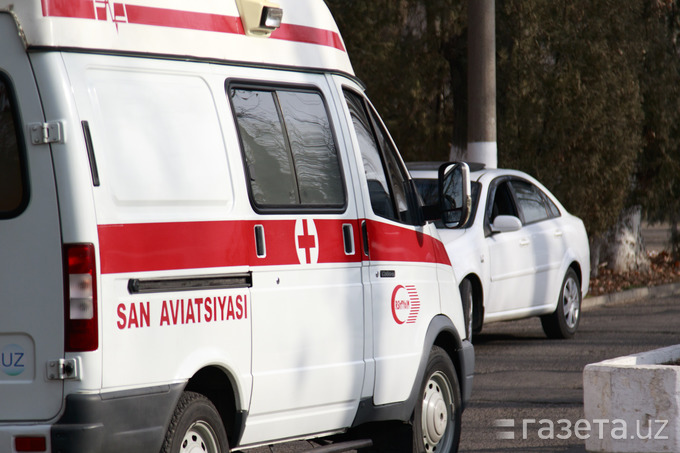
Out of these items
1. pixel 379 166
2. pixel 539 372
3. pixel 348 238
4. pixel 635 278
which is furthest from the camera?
pixel 635 278

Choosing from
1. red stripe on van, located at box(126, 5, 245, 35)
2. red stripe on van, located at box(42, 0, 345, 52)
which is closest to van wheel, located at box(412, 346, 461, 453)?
red stripe on van, located at box(42, 0, 345, 52)

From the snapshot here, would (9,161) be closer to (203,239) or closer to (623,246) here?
(203,239)

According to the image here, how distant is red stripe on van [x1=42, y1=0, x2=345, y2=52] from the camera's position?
496 centimetres

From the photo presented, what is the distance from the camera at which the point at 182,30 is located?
219 inches

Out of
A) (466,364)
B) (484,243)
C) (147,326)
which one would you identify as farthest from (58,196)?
(484,243)

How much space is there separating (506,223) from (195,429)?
6899mm

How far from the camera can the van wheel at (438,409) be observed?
22.9ft

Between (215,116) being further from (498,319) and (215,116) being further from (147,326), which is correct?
(498,319)

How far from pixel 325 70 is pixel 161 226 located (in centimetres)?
174

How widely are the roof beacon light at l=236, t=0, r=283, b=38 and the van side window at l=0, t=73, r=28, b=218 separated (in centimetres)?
144

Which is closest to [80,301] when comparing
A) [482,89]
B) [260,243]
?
[260,243]

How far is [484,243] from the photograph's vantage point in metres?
11.8

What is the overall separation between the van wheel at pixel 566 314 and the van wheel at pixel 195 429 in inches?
322

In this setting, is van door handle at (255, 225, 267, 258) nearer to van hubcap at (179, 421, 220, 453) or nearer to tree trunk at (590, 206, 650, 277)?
van hubcap at (179, 421, 220, 453)
